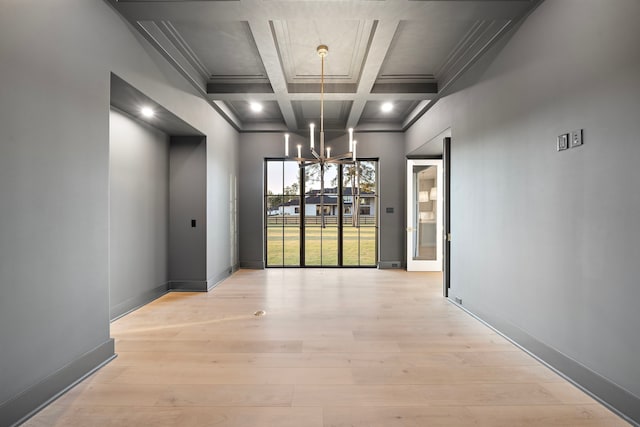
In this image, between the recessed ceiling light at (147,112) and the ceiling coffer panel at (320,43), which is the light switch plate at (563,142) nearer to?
the ceiling coffer panel at (320,43)

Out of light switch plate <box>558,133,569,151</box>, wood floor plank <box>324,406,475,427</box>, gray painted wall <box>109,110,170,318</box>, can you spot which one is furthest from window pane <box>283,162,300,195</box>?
wood floor plank <box>324,406,475,427</box>

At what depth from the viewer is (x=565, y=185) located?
2150mm

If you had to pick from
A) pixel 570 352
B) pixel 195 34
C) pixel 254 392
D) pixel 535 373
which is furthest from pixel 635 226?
pixel 195 34

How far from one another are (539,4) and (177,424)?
3.95 meters

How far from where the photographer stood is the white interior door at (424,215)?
5.98 m

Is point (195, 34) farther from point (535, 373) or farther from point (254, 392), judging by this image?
point (535, 373)

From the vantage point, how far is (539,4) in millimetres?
2361

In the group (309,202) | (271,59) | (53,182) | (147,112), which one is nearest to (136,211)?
(147,112)

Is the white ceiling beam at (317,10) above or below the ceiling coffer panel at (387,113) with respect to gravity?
below

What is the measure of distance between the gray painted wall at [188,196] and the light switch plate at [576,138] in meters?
4.28

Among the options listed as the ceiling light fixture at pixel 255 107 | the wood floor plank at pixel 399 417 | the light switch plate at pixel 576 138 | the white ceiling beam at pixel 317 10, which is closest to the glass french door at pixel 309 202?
the ceiling light fixture at pixel 255 107

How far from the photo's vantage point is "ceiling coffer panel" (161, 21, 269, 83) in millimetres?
2953

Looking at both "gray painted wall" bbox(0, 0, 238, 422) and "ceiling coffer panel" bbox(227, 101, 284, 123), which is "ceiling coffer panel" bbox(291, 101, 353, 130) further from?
"gray painted wall" bbox(0, 0, 238, 422)

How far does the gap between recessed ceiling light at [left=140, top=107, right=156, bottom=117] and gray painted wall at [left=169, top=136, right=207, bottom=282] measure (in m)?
0.95
